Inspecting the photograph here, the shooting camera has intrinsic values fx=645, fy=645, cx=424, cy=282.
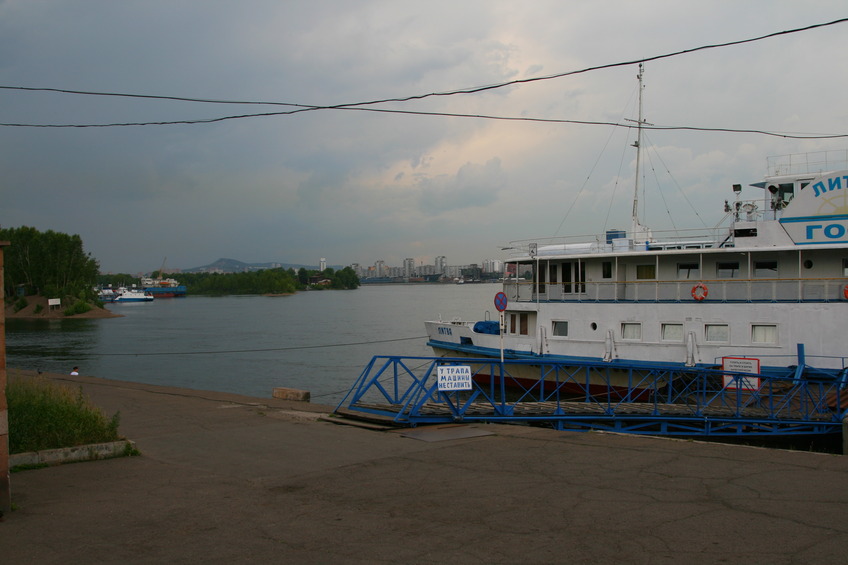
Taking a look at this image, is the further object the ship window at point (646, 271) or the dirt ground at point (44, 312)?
the dirt ground at point (44, 312)

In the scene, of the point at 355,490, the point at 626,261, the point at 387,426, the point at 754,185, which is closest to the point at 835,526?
the point at 355,490

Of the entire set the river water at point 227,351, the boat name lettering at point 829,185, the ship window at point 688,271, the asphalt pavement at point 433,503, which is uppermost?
the boat name lettering at point 829,185

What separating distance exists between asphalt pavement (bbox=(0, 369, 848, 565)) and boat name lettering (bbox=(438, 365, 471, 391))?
4.78ft

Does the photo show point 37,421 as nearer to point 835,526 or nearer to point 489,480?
point 489,480

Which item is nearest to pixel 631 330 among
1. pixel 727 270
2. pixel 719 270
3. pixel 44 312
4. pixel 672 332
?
pixel 672 332

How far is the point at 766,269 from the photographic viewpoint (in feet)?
75.9

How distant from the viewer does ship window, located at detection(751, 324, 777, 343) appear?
2209cm

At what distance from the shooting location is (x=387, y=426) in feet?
44.1

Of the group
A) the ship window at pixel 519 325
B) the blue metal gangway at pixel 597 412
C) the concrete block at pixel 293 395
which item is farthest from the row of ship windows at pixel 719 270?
the concrete block at pixel 293 395

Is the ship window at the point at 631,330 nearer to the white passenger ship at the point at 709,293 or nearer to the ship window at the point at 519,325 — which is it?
the white passenger ship at the point at 709,293

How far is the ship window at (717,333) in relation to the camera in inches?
893

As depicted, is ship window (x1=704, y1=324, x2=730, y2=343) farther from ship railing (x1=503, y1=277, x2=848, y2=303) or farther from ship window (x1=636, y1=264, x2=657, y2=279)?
ship window (x1=636, y1=264, x2=657, y2=279)

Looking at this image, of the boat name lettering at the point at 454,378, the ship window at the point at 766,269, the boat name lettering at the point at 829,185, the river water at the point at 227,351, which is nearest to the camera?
the boat name lettering at the point at 454,378

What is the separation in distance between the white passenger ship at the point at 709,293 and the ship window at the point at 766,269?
3 centimetres
